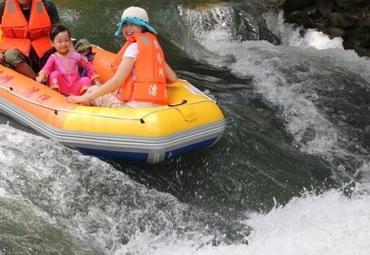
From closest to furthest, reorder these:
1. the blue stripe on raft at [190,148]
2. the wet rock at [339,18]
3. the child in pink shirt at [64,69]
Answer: the blue stripe on raft at [190,148] → the child in pink shirt at [64,69] → the wet rock at [339,18]

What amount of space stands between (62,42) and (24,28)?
2.19 ft

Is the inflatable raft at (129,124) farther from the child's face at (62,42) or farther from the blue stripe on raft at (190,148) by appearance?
the child's face at (62,42)

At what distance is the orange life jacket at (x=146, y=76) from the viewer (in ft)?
14.4

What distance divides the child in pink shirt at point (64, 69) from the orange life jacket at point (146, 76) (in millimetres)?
608

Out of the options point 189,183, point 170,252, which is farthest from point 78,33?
point 170,252

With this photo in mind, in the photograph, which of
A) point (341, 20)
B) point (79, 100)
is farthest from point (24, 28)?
point (341, 20)

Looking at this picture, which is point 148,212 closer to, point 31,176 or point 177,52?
point 31,176

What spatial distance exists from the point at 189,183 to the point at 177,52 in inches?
127

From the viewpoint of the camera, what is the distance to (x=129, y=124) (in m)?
4.18

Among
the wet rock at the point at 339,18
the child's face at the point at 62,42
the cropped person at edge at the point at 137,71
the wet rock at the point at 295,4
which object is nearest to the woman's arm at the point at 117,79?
the cropped person at edge at the point at 137,71

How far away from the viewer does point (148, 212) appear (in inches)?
157

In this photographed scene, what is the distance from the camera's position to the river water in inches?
142

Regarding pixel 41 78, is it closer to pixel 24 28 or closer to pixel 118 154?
pixel 24 28

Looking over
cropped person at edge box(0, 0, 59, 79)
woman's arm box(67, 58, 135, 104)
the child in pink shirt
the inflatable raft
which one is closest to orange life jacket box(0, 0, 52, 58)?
cropped person at edge box(0, 0, 59, 79)
